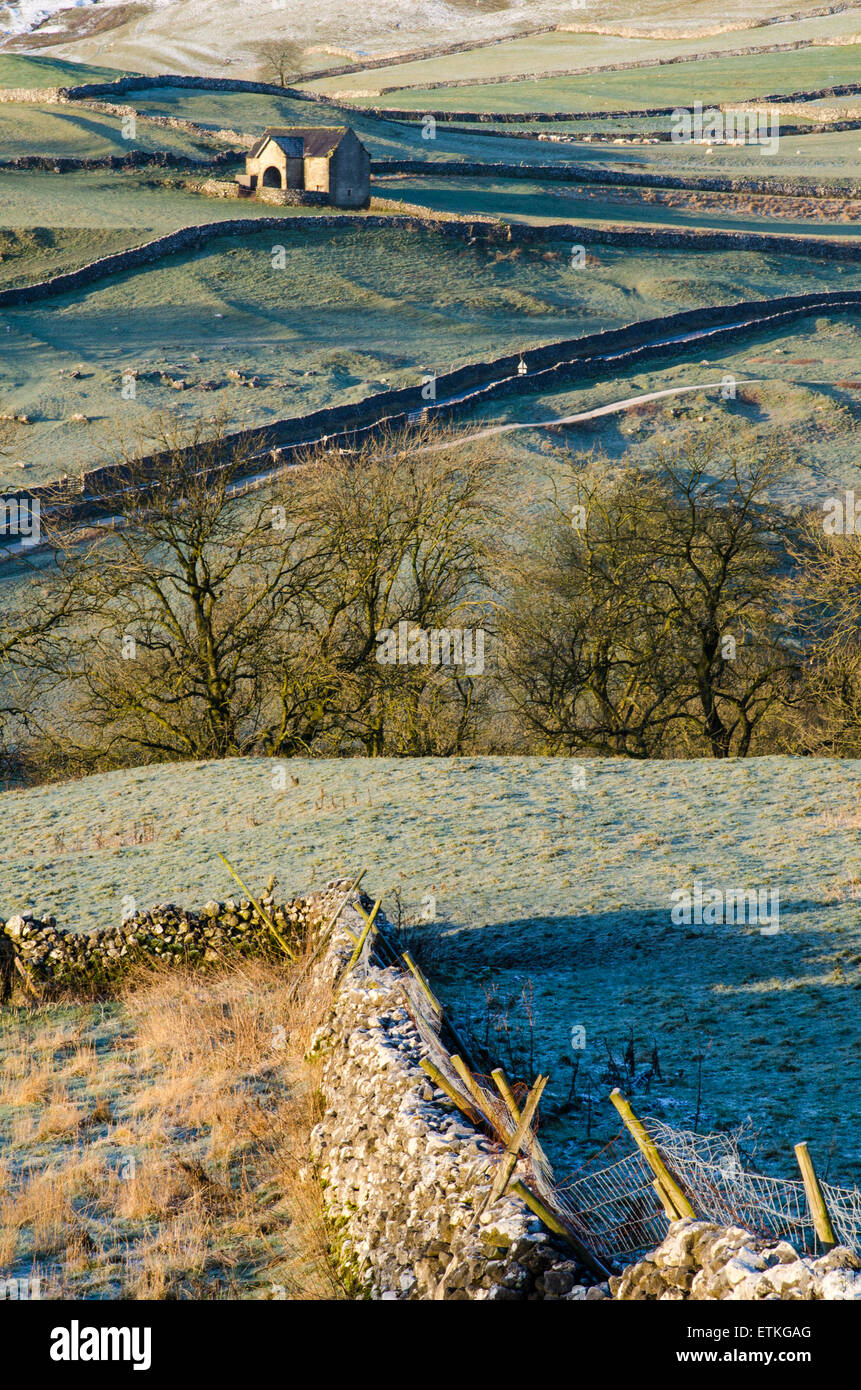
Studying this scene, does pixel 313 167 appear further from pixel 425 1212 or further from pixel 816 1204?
pixel 816 1204

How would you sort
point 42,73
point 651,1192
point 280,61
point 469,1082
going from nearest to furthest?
point 651,1192 < point 469,1082 < point 42,73 < point 280,61

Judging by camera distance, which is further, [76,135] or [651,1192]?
[76,135]

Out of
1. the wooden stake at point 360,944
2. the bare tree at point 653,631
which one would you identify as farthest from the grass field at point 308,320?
the wooden stake at point 360,944

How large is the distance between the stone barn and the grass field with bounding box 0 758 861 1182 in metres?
58.4

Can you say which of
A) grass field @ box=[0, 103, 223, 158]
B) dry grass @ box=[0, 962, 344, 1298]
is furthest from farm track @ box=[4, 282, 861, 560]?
grass field @ box=[0, 103, 223, 158]

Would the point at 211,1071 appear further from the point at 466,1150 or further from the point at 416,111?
the point at 416,111

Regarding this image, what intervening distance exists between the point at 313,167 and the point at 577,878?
6687 cm

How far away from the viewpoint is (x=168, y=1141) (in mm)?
9336

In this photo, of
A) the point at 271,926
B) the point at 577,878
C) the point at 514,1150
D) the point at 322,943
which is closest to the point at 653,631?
the point at 577,878

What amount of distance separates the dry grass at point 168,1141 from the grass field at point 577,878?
1683mm

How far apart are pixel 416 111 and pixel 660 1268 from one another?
11769cm

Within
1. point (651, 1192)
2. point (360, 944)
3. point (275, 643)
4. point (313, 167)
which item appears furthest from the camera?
point (313, 167)

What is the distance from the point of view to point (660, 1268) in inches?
208

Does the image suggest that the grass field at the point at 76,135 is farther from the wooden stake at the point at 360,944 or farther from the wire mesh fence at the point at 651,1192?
the wire mesh fence at the point at 651,1192
